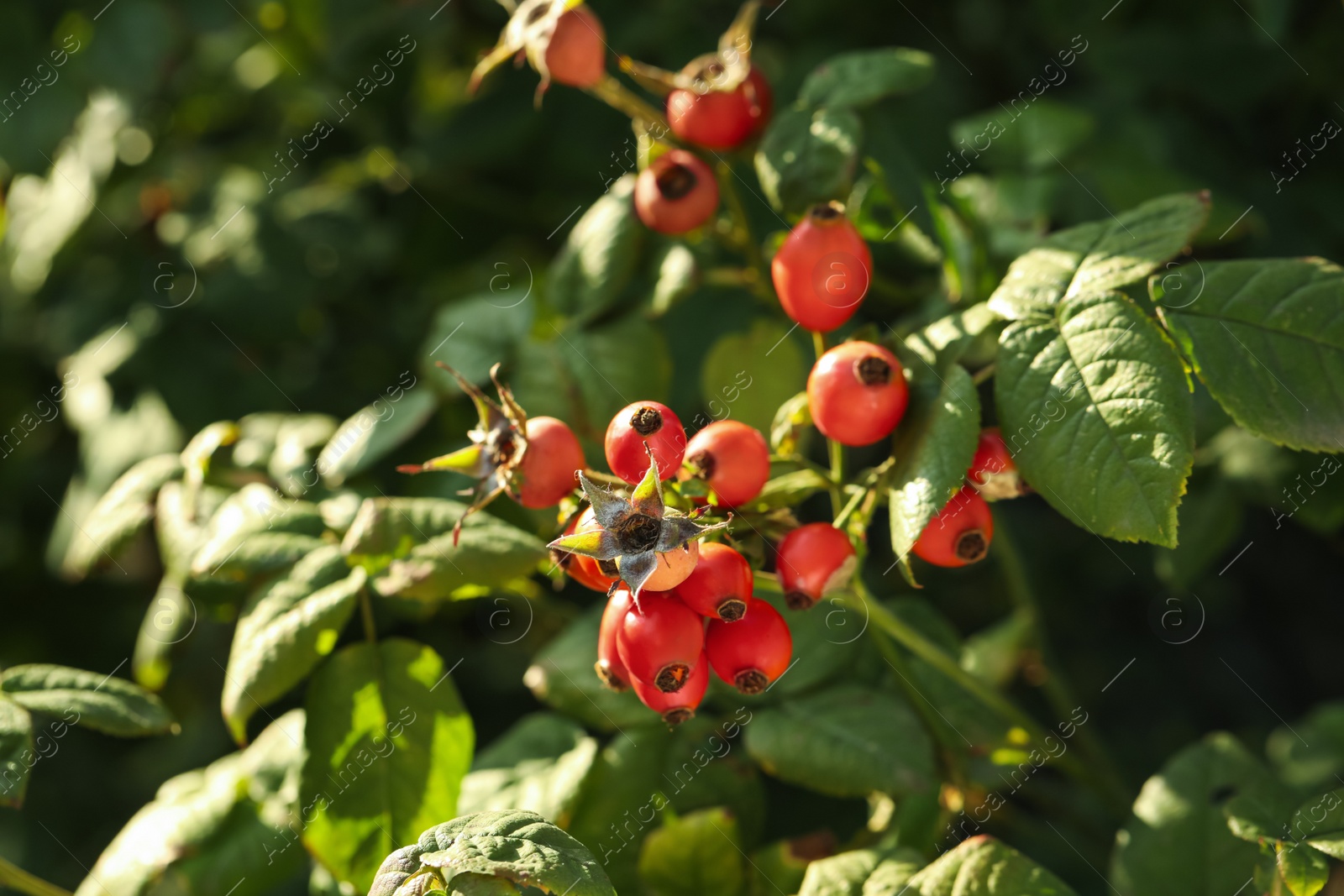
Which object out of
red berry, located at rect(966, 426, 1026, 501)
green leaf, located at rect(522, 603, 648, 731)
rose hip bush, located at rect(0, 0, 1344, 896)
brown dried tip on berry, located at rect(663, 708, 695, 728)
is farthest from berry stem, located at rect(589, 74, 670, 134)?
brown dried tip on berry, located at rect(663, 708, 695, 728)

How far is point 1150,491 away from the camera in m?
1.23

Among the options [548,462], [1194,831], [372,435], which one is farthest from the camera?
[372,435]

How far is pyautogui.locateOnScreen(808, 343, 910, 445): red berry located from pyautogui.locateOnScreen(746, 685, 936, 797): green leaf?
565 mm

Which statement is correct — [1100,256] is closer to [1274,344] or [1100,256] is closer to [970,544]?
[1274,344]

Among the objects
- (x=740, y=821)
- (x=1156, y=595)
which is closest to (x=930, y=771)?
(x=740, y=821)

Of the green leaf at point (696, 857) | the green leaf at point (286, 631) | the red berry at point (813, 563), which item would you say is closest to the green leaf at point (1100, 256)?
the red berry at point (813, 563)

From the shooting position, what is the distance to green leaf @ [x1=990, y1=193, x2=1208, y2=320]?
54.8 inches

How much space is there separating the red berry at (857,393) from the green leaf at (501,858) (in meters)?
0.64

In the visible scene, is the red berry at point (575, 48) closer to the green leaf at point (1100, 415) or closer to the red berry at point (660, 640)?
the green leaf at point (1100, 415)

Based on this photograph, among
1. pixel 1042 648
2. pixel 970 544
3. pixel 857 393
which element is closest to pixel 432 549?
pixel 857 393

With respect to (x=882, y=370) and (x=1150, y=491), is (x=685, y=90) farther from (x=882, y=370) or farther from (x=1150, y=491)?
(x=1150, y=491)

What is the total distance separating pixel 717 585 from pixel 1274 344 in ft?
2.78

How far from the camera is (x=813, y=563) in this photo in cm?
132

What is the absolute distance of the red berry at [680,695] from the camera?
1.28 meters
